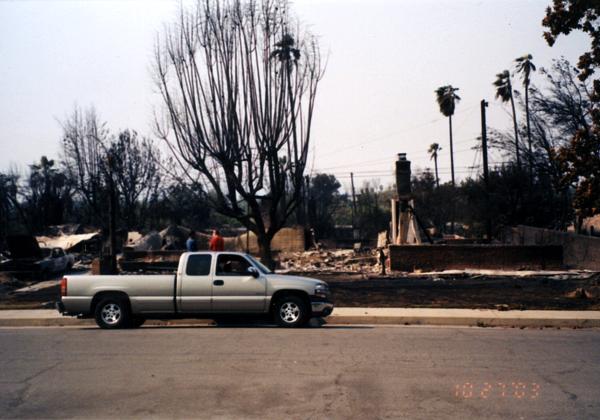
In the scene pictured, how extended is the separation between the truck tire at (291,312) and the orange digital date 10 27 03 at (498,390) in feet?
19.1

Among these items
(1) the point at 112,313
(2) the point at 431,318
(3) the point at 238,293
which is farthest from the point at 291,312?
(1) the point at 112,313

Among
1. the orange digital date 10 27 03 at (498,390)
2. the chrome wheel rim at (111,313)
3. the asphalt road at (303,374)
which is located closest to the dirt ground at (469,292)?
the asphalt road at (303,374)

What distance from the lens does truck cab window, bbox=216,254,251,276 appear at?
49.2 ft

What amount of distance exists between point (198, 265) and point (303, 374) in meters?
5.68

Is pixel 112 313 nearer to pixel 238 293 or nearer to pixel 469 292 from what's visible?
pixel 238 293

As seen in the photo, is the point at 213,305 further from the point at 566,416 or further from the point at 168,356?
the point at 566,416

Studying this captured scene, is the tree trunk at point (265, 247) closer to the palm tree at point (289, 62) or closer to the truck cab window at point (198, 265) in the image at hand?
the palm tree at point (289, 62)

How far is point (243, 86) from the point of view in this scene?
25047 mm

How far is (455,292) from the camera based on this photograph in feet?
69.0

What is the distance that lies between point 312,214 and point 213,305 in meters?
40.9

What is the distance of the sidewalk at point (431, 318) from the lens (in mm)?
15094

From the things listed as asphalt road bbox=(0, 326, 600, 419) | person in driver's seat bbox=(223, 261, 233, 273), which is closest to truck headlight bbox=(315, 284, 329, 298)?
asphalt road bbox=(0, 326, 600, 419)

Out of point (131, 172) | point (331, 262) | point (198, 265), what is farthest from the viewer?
point (131, 172)

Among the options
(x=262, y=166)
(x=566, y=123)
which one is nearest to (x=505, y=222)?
(x=566, y=123)
